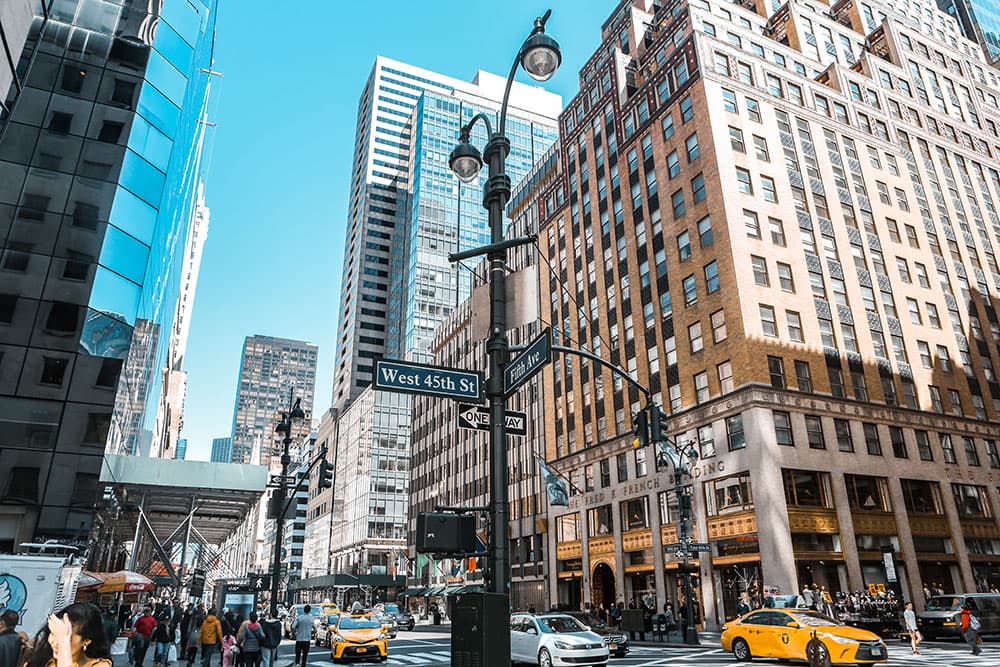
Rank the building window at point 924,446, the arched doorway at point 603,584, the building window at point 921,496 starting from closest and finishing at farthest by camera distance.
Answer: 1. the building window at point 921,496
2. the building window at point 924,446
3. the arched doorway at point 603,584

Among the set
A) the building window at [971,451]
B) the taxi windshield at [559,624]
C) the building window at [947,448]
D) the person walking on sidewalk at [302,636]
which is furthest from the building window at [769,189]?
the person walking on sidewalk at [302,636]

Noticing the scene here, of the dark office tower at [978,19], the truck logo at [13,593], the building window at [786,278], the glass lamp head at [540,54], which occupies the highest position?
the dark office tower at [978,19]

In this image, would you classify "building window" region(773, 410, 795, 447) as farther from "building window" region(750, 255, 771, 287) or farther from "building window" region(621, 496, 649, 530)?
"building window" region(621, 496, 649, 530)

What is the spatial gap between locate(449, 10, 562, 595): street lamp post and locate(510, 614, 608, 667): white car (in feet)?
33.2

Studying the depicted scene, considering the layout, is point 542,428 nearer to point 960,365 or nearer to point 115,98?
point 960,365

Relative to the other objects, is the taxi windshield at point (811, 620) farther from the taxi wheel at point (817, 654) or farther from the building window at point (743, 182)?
the building window at point (743, 182)

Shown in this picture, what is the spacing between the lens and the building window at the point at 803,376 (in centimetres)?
3872

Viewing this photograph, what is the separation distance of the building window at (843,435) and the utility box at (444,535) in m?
36.5

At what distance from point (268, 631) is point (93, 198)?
58.9ft

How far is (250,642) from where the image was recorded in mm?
16531

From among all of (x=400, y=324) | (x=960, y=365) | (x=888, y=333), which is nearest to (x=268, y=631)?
(x=888, y=333)

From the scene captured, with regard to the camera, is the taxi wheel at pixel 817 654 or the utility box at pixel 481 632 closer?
the utility box at pixel 481 632

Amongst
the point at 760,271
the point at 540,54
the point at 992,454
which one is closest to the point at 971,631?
the point at 540,54

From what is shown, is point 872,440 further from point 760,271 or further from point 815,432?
point 760,271
